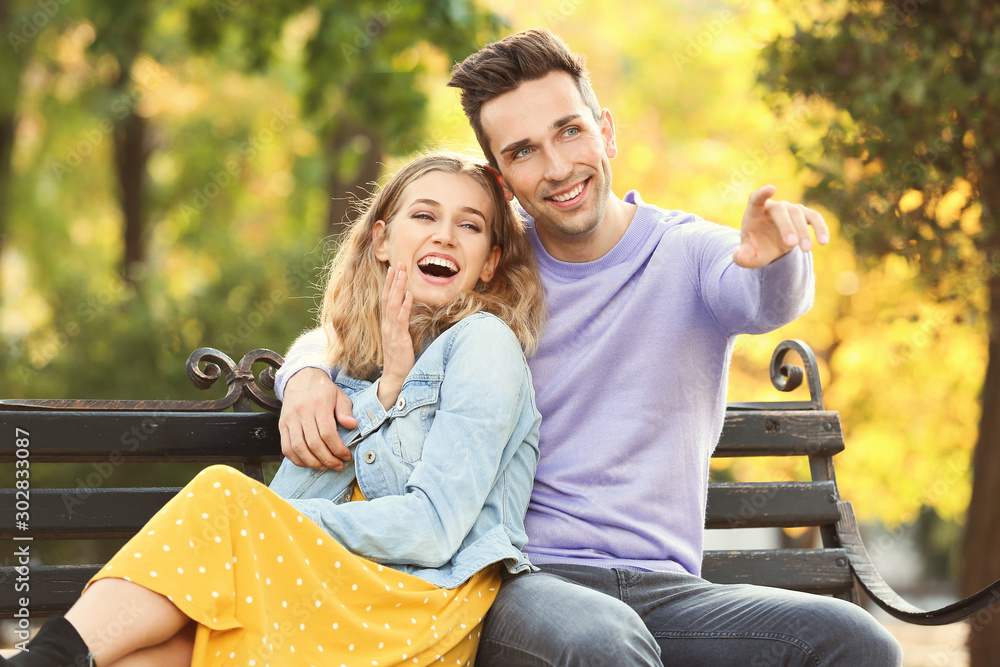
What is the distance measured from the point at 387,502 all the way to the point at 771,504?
1556 mm

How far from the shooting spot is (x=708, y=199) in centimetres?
895

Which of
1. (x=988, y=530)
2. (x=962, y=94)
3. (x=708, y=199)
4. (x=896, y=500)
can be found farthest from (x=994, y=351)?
(x=896, y=500)

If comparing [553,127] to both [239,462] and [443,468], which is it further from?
[239,462]

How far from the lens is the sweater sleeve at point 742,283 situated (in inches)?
88.7

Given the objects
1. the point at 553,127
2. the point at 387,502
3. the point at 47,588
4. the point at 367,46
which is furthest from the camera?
the point at 367,46

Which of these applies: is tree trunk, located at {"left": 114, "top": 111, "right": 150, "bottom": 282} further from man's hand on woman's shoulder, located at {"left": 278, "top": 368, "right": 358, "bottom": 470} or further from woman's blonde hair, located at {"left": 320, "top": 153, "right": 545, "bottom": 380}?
man's hand on woman's shoulder, located at {"left": 278, "top": 368, "right": 358, "bottom": 470}

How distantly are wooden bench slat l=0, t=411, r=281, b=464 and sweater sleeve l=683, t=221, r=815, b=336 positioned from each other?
133cm

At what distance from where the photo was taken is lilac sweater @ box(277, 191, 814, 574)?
256cm

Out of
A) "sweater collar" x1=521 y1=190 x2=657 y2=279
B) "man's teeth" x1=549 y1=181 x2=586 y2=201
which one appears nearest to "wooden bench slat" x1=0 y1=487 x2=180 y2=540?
"sweater collar" x1=521 y1=190 x2=657 y2=279

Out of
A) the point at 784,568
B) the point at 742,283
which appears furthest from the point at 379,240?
the point at 784,568

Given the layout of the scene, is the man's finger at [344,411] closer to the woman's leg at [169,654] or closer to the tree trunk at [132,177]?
the woman's leg at [169,654]

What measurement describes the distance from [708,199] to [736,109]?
1100 mm

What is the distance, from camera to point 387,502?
7.27 ft

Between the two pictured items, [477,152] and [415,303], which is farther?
[477,152]
